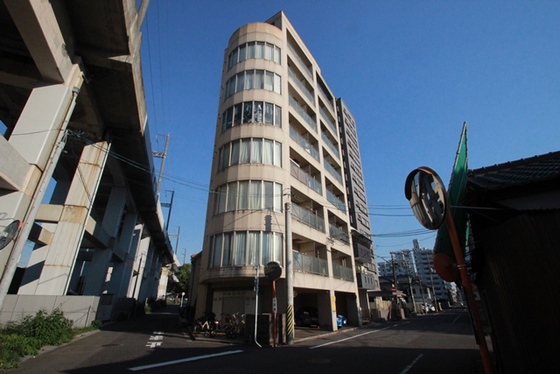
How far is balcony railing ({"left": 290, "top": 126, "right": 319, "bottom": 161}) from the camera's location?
22.2 metres

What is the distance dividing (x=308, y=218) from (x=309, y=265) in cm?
366

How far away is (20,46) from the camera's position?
38.8 ft

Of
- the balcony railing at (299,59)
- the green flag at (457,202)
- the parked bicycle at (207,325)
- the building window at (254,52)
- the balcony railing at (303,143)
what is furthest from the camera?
the balcony railing at (299,59)

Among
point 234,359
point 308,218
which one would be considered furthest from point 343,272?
point 234,359

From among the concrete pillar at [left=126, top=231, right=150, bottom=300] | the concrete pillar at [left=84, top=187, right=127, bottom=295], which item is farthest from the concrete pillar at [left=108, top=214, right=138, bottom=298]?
the concrete pillar at [left=126, top=231, right=150, bottom=300]

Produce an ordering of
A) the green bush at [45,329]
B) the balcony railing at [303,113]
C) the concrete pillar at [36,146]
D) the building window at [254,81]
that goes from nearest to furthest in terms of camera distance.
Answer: the concrete pillar at [36,146], the green bush at [45,329], the building window at [254,81], the balcony railing at [303,113]

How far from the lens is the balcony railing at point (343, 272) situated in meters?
22.4

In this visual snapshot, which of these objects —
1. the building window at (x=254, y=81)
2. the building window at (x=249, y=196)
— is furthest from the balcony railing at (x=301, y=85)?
the building window at (x=249, y=196)

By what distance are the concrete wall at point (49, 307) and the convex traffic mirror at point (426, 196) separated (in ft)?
54.1

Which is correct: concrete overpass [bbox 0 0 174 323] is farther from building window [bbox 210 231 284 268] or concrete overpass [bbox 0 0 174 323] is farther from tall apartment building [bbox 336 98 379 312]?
tall apartment building [bbox 336 98 379 312]

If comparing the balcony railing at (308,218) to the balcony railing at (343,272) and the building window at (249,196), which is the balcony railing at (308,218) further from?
Answer: the balcony railing at (343,272)

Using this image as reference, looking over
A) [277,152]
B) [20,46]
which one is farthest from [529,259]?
[20,46]

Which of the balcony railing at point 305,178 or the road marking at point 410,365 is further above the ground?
the balcony railing at point 305,178

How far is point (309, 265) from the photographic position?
731 inches
